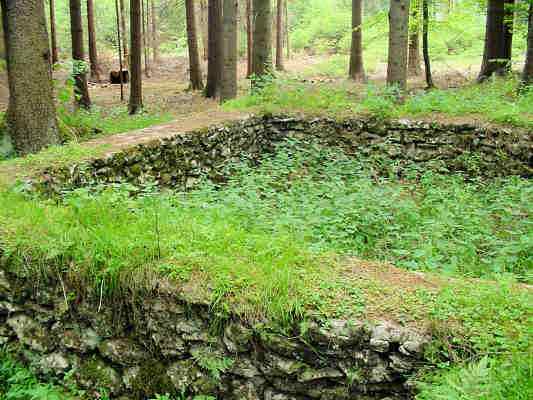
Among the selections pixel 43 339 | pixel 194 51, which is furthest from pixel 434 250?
pixel 194 51

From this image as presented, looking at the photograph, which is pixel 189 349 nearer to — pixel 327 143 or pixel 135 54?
pixel 327 143

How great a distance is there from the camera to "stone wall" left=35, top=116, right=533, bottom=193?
777cm

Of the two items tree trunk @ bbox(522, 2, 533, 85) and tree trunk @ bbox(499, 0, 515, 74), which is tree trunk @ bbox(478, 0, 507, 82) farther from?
tree trunk @ bbox(522, 2, 533, 85)

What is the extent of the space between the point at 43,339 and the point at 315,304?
8.38 feet

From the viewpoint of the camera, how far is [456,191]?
26.0ft

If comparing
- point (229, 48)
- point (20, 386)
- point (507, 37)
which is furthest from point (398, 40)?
point (20, 386)

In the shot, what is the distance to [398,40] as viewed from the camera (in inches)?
438

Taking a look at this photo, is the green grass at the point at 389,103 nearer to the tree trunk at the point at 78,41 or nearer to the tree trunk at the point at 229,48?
the tree trunk at the point at 229,48

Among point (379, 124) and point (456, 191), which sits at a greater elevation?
point (379, 124)

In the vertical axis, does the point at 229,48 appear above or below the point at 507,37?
below

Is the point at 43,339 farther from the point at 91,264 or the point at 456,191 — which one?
the point at 456,191

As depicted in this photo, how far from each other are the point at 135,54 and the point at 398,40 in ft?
23.2

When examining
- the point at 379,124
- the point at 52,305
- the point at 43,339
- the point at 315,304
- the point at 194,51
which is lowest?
the point at 43,339

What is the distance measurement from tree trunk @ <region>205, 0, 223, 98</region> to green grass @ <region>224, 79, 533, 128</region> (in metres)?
4.32
